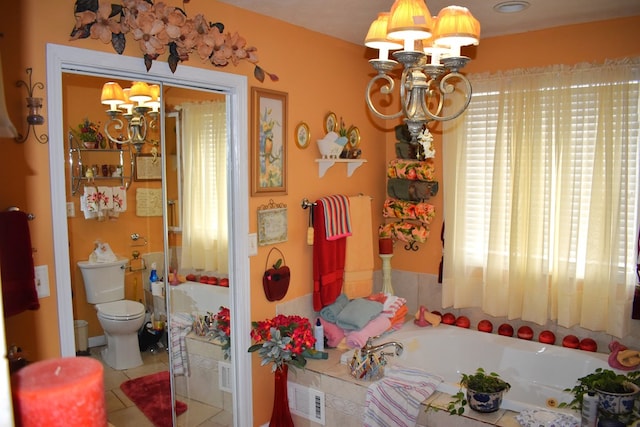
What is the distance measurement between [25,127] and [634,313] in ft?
10.9

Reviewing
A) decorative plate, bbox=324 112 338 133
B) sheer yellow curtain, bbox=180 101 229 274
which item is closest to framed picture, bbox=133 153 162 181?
sheer yellow curtain, bbox=180 101 229 274

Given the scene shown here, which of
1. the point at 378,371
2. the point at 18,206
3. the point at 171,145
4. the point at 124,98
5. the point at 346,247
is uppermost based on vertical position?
the point at 124,98

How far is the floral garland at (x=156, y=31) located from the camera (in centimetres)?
202

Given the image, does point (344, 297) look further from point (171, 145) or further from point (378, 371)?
point (171, 145)

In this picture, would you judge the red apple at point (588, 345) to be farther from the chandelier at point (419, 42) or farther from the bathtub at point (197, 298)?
the bathtub at point (197, 298)

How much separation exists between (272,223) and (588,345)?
213 cm

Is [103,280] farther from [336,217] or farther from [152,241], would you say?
[336,217]

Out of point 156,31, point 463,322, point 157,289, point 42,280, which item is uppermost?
point 156,31

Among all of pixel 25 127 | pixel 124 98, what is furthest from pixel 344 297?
pixel 25 127

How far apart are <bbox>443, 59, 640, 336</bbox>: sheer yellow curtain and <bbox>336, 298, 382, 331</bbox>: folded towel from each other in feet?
2.01

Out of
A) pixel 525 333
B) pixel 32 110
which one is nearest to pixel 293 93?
pixel 32 110

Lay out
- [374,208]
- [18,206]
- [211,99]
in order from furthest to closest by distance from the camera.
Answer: [374,208] → [211,99] → [18,206]

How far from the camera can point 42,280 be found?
6.37 feet

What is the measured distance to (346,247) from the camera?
11.4 feet
